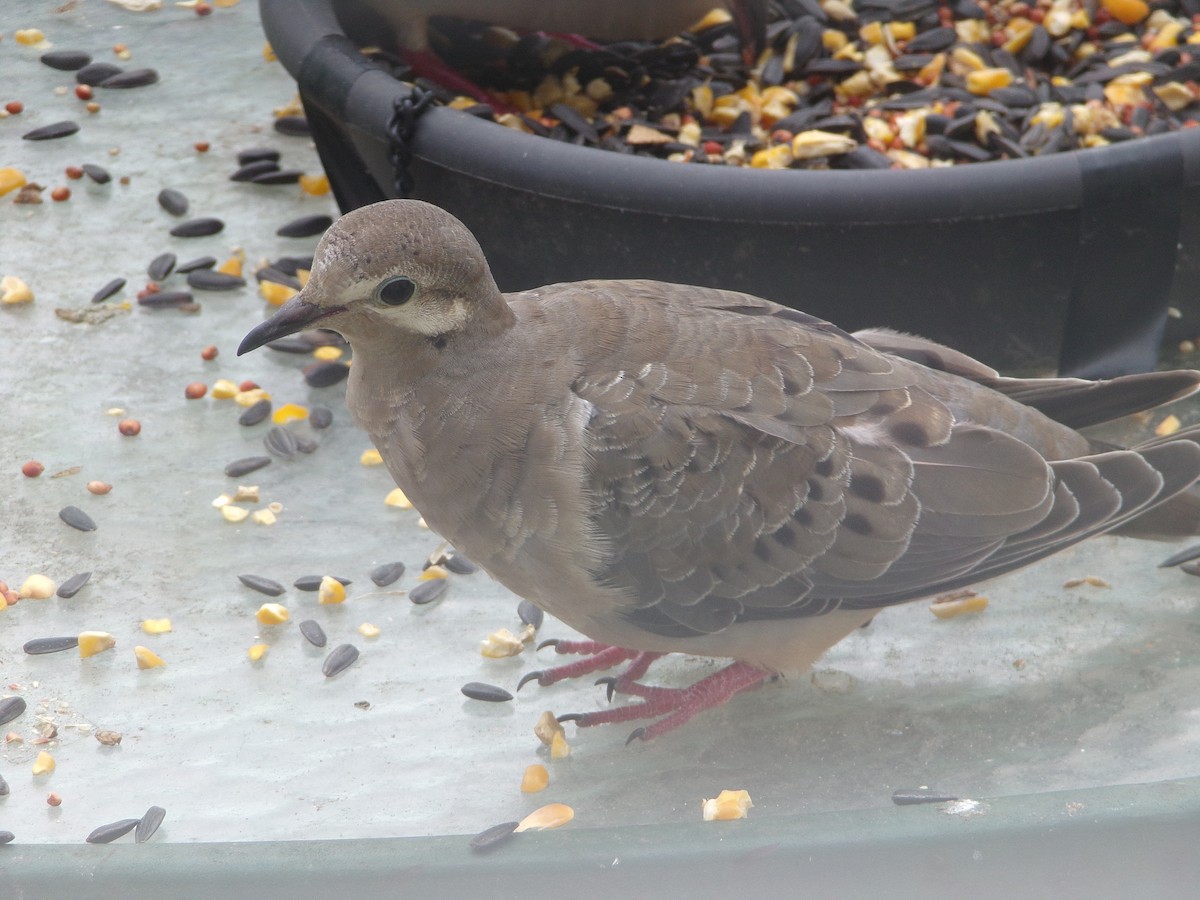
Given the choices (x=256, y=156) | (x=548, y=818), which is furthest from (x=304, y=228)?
(x=548, y=818)

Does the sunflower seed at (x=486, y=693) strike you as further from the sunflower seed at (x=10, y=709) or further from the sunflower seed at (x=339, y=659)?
the sunflower seed at (x=10, y=709)

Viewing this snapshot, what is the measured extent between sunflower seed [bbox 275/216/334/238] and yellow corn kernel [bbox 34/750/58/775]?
1.87m

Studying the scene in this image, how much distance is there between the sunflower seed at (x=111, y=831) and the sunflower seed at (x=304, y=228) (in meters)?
2.01

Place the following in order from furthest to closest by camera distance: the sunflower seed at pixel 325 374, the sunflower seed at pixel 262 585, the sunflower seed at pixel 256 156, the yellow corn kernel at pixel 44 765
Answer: the sunflower seed at pixel 256 156, the sunflower seed at pixel 325 374, the sunflower seed at pixel 262 585, the yellow corn kernel at pixel 44 765

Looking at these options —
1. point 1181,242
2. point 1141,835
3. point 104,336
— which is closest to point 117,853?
point 1141,835

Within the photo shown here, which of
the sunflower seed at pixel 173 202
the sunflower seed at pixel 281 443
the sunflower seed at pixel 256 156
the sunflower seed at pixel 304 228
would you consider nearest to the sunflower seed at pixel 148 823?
the sunflower seed at pixel 281 443

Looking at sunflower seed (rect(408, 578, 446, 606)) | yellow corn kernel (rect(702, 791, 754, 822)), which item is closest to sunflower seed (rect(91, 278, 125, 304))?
sunflower seed (rect(408, 578, 446, 606))

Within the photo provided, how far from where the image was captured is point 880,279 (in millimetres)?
3176

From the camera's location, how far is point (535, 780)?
2.47 metres

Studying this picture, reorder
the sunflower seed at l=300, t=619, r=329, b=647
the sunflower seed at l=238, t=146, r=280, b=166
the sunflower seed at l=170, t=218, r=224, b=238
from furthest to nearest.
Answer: the sunflower seed at l=238, t=146, r=280, b=166
the sunflower seed at l=170, t=218, r=224, b=238
the sunflower seed at l=300, t=619, r=329, b=647

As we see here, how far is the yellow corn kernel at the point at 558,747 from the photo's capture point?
2.55 meters

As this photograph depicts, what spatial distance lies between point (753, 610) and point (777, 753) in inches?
13.0

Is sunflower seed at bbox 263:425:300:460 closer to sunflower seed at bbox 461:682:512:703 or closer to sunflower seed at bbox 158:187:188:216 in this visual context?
sunflower seed at bbox 461:682:512:703

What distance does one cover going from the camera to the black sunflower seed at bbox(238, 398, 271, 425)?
11.0ft
